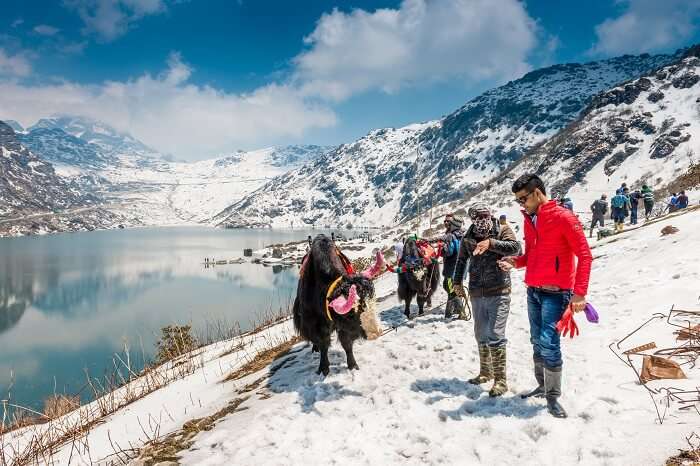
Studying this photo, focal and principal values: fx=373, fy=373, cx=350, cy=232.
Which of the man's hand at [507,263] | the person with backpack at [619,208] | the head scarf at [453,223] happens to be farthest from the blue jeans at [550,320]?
the person with backpack at [619,208]

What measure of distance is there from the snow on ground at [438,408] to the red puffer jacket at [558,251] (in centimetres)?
141

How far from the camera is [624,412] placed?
395cm

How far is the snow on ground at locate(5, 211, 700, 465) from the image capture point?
145 inches

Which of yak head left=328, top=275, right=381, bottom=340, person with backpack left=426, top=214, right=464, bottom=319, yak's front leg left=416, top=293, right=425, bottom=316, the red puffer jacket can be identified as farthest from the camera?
yak's front leg left=416, top=293, right=425, bottom=316

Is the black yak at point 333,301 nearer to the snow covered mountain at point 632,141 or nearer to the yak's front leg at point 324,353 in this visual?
the yak's front leg at point 324,353

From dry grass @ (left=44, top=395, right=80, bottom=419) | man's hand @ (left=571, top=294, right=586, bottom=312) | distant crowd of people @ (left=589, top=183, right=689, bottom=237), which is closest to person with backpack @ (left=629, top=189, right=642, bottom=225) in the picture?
distant crowd of people @ (left=589, top=183, right=689, bottom=237)

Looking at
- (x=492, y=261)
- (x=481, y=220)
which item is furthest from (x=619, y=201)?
(x=492, y=261)

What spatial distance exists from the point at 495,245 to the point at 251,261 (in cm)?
9284

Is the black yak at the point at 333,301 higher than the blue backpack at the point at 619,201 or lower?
lower

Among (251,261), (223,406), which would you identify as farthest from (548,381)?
(251,261)

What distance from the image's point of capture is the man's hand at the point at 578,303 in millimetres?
3736

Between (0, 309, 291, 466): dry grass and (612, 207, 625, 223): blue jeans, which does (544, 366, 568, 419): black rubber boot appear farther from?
(612, 207, 625, 223): blue jeans

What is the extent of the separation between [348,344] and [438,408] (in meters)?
1.82

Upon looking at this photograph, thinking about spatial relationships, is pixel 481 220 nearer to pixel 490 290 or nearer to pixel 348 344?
pixel 490 290
